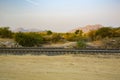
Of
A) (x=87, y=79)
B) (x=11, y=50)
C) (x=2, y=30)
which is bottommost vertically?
(x=87, y=79)

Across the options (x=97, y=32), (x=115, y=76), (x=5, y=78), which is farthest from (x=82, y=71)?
(x=97, y=32)

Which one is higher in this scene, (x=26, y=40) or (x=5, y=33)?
(x=5, y=33)

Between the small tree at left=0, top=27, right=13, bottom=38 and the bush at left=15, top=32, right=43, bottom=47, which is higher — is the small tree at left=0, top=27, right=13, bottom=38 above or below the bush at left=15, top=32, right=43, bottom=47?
above

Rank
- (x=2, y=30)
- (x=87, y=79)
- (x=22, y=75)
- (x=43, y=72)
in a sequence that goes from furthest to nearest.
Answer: (x=2, y=30), (x=43, y=72), (x=22, y=75), (x=87, y=79)

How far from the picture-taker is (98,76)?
14.7 metres

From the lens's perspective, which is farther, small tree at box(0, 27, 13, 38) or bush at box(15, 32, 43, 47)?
small tree at box(0, 27, 13, 38)

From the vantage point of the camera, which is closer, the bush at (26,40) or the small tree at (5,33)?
the bush at (26,40)

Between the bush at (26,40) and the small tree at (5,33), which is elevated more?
the small tree at (5,33)

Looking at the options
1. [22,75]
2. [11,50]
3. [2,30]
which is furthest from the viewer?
[2,30]

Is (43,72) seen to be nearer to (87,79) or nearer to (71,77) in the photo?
(71,77)

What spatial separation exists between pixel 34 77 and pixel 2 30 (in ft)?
141

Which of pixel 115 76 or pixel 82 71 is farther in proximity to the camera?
pixel 82 71

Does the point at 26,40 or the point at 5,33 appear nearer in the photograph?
the point at 26,40

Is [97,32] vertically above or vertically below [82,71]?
above
